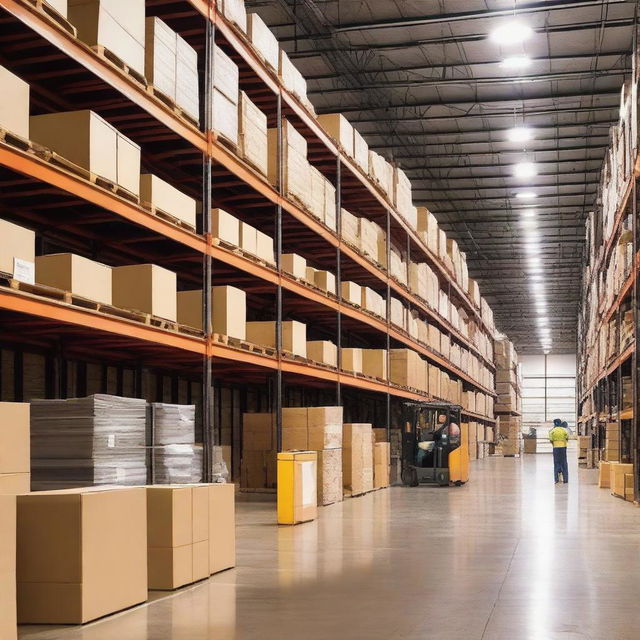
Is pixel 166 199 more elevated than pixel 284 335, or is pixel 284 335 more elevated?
pixel 166 199

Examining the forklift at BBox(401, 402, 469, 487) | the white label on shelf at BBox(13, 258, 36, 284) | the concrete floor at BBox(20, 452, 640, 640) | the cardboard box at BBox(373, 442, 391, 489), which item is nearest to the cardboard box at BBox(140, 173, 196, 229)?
the white label on shelf at BBox(13, 258, 36, 284)

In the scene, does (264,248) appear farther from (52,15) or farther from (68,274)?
(52,15)

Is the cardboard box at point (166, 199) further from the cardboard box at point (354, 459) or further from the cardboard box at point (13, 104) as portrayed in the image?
the cardboard box at point (354, 459)

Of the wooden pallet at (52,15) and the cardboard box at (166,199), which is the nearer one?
the wooden pallet at (52,15)

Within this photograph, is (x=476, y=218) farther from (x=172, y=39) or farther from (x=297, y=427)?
(x=172, y=39)

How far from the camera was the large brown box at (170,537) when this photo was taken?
665 centimetres

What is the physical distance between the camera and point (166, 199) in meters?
9.73

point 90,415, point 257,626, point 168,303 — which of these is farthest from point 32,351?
point 257,626

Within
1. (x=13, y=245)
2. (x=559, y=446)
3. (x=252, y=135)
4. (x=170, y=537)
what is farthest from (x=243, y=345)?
(x=559, y=446)

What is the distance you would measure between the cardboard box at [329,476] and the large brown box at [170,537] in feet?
23.2

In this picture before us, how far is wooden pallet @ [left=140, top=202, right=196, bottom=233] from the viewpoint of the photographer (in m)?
9.31

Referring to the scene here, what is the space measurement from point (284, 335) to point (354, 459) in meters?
3.48

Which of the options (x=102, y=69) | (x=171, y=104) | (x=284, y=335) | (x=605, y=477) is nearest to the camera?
(x=102, y=69)

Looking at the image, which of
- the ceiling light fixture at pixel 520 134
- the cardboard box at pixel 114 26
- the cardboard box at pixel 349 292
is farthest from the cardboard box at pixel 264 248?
the ceiling light fixture at pixel 520 134
